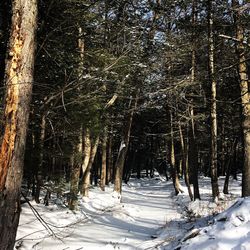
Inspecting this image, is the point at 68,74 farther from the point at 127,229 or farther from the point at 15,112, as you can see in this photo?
the point at 127,229

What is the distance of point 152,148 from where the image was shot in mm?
47219

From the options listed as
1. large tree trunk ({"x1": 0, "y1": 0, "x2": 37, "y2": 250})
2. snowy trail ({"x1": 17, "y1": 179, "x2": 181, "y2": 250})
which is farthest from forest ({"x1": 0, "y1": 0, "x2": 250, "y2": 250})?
snowy trail ({"x1": 17, "y1": 179, "x2": 181, "y2": 250})

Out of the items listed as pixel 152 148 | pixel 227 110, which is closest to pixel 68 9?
pixel 227 110

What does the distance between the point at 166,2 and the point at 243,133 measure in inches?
181

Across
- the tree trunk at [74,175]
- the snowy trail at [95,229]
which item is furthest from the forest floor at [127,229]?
the tree trunk at [74,175]

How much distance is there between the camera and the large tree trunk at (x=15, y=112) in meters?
4.99

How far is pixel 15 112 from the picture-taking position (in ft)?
17.2

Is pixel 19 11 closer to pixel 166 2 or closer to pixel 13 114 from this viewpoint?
pixel 13 114

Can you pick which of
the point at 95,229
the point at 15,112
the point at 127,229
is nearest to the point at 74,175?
the point at 95,229

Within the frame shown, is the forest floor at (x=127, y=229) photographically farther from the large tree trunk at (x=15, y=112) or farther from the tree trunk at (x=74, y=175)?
the large tree trunk at (x=15, y=112)

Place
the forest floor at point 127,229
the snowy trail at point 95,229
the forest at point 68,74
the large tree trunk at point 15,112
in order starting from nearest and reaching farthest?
the large tree trunk at point 15,112
the forest at point 68,74
the forest floor at point 127,229
the snowy trail at point 95,229

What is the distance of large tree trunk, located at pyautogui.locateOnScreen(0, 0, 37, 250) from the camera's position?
4988 mm

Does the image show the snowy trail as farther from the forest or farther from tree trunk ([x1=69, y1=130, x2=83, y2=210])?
the forest

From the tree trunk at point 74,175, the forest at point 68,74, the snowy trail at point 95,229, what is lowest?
the snowy trail at point 95,229
